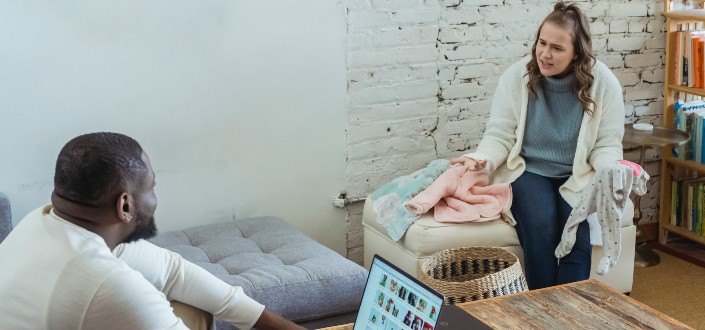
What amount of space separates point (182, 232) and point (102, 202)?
5.51 ft

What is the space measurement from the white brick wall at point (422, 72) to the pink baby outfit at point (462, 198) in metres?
0.43

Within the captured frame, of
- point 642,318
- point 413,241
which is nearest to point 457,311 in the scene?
point 642,318

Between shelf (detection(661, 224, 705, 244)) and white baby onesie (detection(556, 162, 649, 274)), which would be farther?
shelf (detection(661, 224, 705, 244))

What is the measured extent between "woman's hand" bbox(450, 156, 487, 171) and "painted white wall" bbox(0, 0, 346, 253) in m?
0.54

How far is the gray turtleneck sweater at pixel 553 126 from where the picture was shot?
3486 mm

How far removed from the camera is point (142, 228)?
6.15 feet

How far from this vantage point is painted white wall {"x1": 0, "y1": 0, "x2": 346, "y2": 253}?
10.6 ft

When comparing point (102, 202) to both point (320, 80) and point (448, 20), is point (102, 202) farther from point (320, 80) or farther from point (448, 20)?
point (448, 20)

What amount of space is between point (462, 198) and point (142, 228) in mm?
1770

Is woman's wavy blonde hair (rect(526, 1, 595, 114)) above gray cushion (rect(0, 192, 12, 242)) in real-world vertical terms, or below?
above

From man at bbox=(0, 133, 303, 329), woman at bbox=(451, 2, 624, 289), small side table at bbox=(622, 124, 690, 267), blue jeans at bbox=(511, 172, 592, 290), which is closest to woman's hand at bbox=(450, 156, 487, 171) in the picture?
woman at bbox=(451, 2, 624, 289)

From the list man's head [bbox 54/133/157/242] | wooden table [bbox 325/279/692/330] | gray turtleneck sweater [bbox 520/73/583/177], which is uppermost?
man's head [bbox 54/133/157/242]

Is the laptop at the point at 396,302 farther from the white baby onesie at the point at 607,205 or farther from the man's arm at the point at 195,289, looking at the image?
the white baby onesie at the point at 607,205

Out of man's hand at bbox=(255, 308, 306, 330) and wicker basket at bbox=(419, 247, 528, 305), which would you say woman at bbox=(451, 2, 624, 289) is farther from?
man's hand at bbox=(255, 308, 306, 330)
